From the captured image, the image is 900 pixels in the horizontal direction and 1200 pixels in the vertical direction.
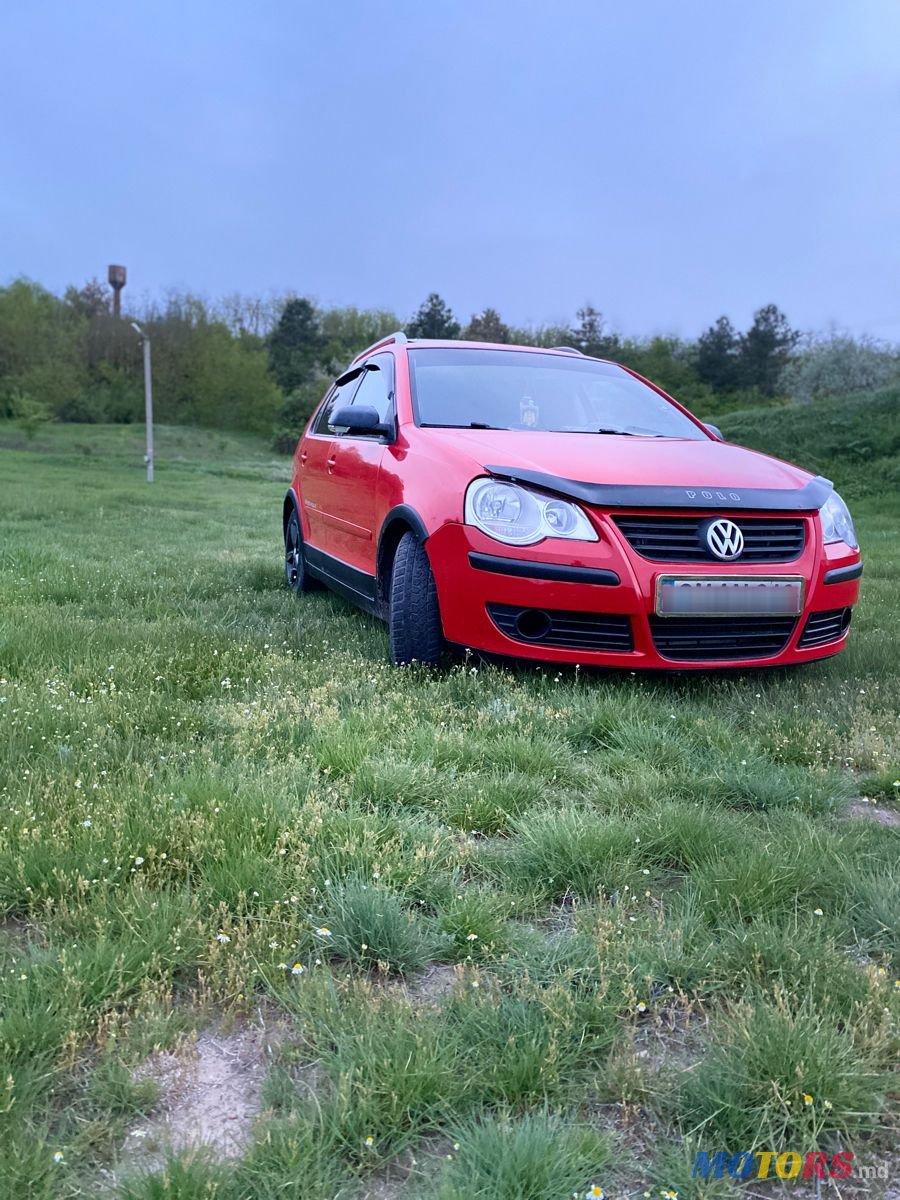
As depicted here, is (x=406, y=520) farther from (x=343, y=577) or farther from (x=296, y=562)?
(x=296, y=562)

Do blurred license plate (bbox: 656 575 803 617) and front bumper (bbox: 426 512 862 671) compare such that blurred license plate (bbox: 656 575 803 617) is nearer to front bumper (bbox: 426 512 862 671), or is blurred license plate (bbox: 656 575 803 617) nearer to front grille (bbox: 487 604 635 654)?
front bumper (bbox: 426 512 862 671)

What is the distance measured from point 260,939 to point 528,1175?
27.7 inches

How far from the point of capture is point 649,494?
3.30 meters

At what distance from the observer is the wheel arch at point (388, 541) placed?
148 inches

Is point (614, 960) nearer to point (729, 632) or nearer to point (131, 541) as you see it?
point (729, 632)

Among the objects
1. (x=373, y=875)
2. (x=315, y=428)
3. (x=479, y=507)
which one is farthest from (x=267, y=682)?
(x=315, y=428)

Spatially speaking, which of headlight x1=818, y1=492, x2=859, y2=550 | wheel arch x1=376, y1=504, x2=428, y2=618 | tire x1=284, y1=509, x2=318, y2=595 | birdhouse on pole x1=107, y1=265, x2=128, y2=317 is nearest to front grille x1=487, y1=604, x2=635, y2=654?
wheel arch x1=376, y1=504, x2=428, y2=618

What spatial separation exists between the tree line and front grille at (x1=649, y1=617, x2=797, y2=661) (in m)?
34.5

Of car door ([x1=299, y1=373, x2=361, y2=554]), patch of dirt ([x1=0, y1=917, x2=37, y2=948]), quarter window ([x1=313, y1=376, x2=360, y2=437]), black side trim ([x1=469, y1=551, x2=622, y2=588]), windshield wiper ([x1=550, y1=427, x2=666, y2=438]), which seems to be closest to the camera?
patch of dirt ([x1=0, y1=917, x2=37, y2=948])

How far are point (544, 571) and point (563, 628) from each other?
24cm

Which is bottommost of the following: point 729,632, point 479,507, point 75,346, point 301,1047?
point 301,1047

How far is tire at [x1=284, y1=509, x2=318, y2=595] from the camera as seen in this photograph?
593 centimetres

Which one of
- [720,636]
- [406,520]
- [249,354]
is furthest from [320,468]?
[249,354]

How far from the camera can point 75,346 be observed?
153 feet
